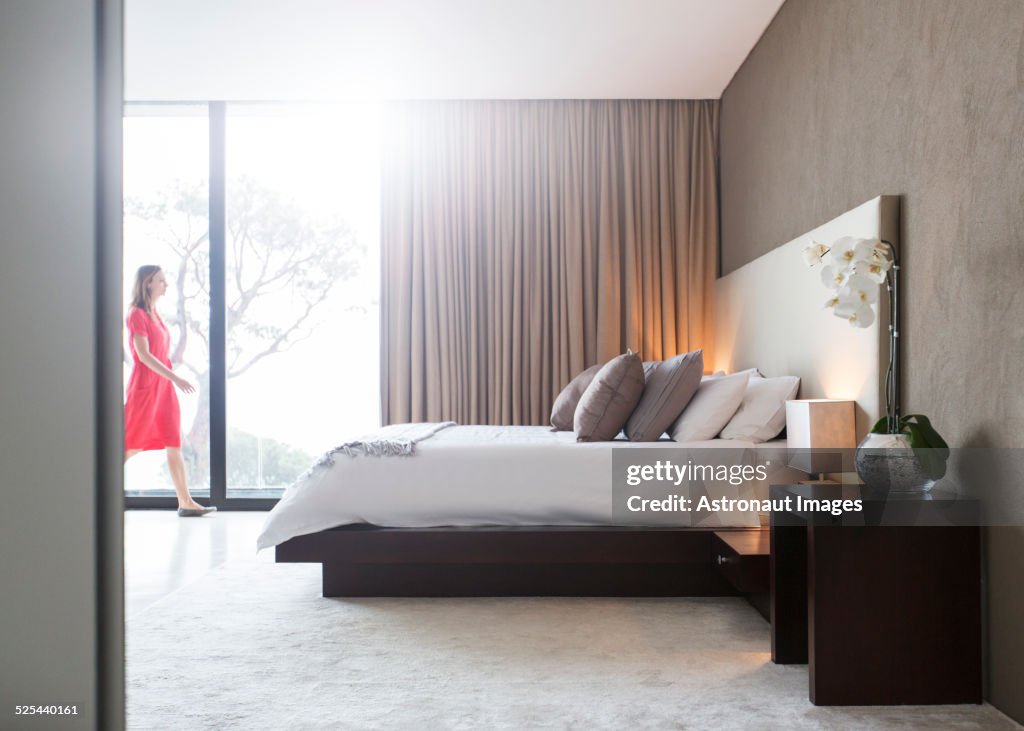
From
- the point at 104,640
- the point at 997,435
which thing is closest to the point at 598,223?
the point at 997,435

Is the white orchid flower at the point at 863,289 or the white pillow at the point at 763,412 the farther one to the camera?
the white pillow at the point at 763,412

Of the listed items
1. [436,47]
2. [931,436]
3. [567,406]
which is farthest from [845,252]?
[436,47]

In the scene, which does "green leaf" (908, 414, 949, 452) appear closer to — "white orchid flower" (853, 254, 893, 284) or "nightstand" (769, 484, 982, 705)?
"nightstand" (769, 484, 982, 705)

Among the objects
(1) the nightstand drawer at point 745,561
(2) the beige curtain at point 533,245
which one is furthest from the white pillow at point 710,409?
(2) the beige curtain at point 533,245

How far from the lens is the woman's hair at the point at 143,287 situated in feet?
15.4

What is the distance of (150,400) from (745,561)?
3.62 metres

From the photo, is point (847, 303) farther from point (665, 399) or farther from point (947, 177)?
point (665, 399)

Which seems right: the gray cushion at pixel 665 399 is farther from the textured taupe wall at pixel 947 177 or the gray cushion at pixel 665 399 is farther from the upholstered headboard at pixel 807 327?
the textured taupe wall at pixel 947 177

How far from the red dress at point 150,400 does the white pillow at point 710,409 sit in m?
3.00

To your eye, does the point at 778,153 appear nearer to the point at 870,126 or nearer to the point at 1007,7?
the point at 870,126

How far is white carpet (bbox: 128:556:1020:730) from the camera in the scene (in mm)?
1880

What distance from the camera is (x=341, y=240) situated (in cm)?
511

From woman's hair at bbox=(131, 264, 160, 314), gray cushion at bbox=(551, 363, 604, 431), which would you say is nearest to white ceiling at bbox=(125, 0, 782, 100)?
woman's hair at bbox=(131, 264, 160, 314)

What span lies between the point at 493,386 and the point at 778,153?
6.88ft
